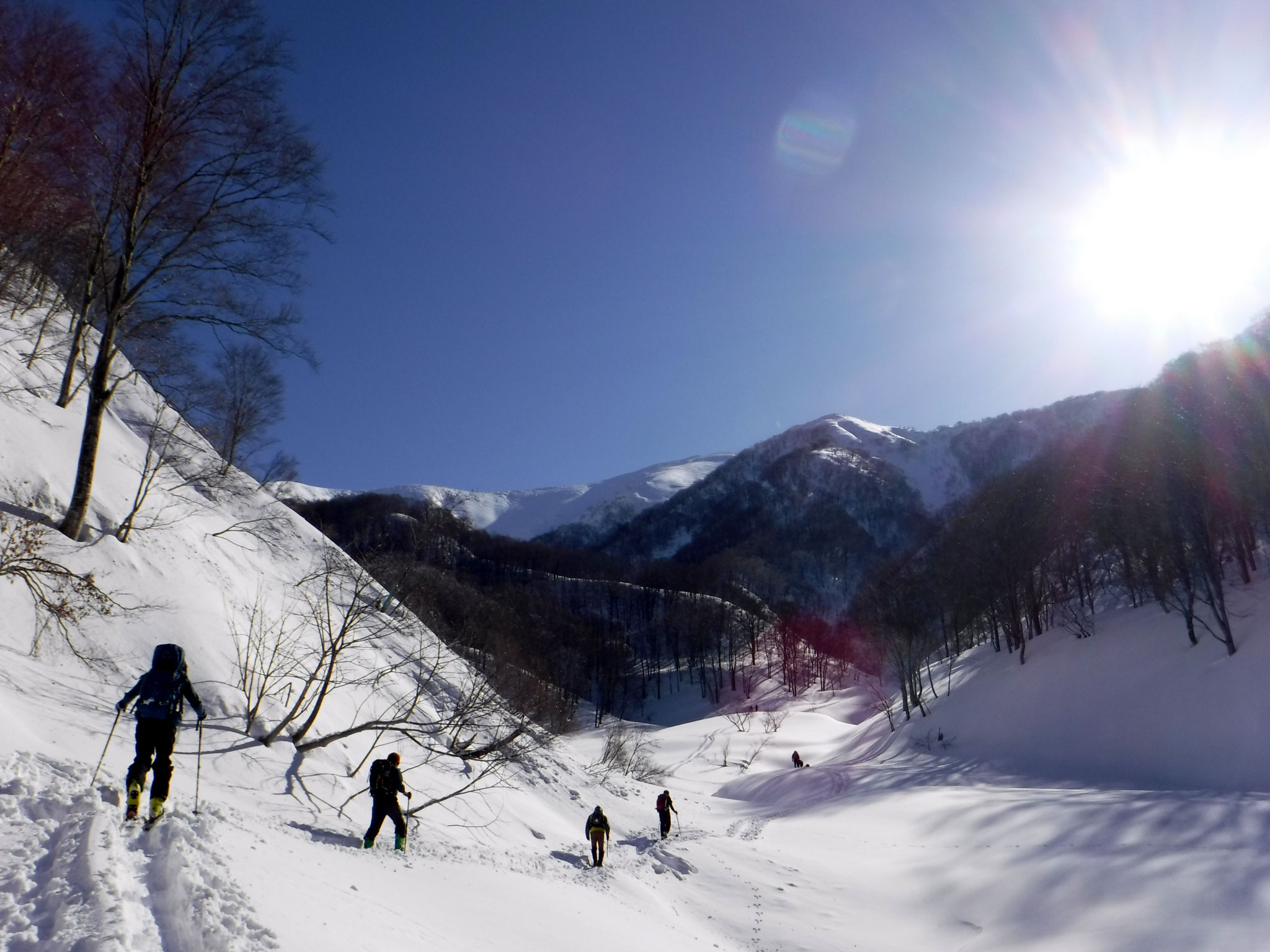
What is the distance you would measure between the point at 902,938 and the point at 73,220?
20787mm

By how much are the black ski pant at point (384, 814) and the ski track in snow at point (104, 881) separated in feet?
11.6

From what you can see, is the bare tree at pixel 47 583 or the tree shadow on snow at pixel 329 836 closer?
the tree shadow on snow at pixel 329 836

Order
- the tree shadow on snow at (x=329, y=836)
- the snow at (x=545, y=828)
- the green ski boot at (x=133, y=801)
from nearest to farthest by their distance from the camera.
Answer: the snow at (x=545, y=828)
the green ski boot at (x=133, y=801)
the tree shadow on snow at (x=329, y=836)

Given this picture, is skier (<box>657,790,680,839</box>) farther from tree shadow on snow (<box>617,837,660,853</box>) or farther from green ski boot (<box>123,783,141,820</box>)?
green ski boot (<box>123,783,141,820</box>)

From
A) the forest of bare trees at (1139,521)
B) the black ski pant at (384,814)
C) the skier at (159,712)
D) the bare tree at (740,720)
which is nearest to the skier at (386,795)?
the black ski pant at (384,814)

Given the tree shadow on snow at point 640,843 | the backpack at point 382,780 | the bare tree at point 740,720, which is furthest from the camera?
the bare tree at point 740,720

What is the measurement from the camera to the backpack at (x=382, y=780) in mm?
9555

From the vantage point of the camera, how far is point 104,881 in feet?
14.9

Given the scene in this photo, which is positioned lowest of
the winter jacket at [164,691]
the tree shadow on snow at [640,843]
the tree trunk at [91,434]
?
the tree shadow on snow at [640,843]

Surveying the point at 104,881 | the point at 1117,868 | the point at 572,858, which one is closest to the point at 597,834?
the point at 572,858

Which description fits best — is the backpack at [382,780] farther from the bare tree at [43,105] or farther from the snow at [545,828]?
the bare tree at [43,105]

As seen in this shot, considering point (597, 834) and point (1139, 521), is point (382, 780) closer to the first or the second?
point (597, 834)

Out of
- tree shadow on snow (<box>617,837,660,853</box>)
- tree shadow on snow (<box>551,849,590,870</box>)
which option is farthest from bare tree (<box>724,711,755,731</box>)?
tree shadow on snow (<box>551,849,590,870</box>)

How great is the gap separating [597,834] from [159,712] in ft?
31.4
